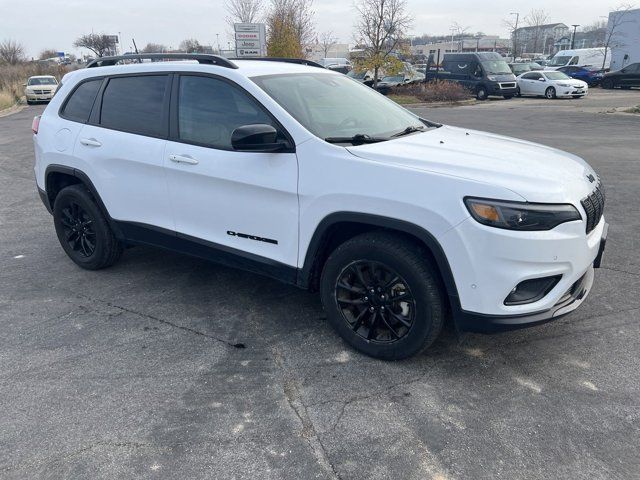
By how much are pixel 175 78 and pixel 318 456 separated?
2910 millimetres

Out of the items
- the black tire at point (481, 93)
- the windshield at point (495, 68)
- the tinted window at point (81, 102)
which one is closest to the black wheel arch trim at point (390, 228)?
the tinted window at point (81, 102)

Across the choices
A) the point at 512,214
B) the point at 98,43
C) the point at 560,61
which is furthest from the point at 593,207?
the point at 98,43

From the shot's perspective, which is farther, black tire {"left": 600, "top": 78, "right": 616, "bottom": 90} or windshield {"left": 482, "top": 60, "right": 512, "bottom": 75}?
black tire {"left": 600, "top": 78, "right": 616, "bottom": 90}

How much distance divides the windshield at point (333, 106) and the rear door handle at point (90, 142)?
5.30 feet

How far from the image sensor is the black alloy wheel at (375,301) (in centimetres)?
312

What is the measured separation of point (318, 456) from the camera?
254 centimetres

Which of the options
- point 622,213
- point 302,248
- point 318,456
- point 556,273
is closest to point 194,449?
point 318,456

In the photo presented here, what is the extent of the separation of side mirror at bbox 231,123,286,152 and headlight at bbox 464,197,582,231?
1255 mm

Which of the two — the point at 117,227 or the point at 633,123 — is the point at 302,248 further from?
the point at 633,123

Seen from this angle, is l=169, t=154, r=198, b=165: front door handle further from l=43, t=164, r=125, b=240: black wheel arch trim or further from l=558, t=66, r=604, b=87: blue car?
l=558, t=66, r=604, b=87: blue car

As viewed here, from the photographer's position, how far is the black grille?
3.02 metres

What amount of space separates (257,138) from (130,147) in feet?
4.77

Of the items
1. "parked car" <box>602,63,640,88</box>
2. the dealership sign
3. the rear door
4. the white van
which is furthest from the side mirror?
the white van

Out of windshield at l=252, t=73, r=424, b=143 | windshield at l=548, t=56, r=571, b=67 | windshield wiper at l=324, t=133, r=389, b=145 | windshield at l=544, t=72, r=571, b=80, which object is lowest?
windshield wiper at l=324, t=133, r=389, b=145
